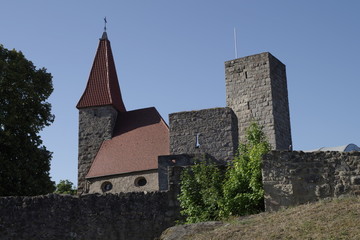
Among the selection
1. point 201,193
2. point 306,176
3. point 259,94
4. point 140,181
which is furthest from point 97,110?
point 306,176

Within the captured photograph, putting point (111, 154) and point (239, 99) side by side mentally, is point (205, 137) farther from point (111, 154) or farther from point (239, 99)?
point (111, 154)

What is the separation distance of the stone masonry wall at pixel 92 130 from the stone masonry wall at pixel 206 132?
10.6m

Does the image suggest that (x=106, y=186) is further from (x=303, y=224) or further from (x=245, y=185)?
(x=303, y=224)

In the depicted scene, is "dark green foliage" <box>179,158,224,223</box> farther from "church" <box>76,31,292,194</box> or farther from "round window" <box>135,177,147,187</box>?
"round window" <box>135,177,147,187</box>

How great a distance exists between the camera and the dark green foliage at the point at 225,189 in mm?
12961

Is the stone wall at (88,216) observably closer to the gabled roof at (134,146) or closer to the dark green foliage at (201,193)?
the dark green foliage at (201,193)

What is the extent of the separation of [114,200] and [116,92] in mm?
23712

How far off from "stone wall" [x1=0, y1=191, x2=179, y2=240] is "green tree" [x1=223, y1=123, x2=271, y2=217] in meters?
1.52

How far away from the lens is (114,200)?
45.6 ft

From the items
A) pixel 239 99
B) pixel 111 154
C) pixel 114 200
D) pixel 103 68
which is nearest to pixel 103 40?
pixel 103 68

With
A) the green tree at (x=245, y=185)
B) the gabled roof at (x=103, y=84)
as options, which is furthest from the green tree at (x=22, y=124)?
the green tree at (x=245, y=185)

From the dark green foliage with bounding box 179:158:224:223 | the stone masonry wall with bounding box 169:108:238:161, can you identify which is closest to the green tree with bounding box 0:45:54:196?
the stone masonry wall with bounding box 169:108:238:161

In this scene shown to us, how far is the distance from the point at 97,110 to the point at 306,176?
2455 centimetres

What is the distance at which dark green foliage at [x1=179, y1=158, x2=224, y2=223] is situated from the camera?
13500mm
